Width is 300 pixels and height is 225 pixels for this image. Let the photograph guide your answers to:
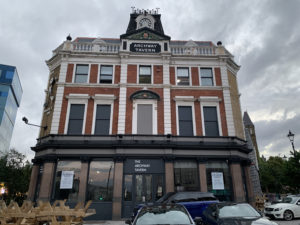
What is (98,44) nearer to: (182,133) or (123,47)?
(123,47)

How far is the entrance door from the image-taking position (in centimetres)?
1465

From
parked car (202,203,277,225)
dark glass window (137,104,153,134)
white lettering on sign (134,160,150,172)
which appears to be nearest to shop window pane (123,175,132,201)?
white lettering on sign (134,160,150,172)

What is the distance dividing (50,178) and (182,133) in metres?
10.8

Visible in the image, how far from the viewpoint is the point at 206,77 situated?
62.8 ft

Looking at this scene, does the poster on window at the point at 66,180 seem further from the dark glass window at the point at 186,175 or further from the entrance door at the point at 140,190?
the dark glass window at the point at 186,175

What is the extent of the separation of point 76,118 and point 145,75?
23.7 feet

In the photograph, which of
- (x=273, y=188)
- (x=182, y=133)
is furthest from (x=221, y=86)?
(x=273, y=188)

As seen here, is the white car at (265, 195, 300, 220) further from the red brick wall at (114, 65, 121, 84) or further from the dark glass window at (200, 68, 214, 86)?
the red brick wall at (114, 65, 121, 84)

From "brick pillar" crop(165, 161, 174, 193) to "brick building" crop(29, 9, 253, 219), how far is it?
0.23 ft

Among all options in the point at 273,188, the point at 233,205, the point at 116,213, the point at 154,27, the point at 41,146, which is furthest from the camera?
the point at 273,188

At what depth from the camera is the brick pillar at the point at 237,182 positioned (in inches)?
605

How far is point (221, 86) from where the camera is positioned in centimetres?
1853

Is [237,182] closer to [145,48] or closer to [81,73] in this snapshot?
[145,48]

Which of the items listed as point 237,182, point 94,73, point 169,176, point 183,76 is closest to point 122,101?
point 94,73
